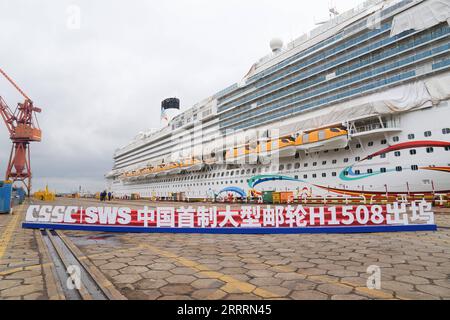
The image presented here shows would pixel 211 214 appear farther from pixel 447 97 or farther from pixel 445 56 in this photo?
pixel 445 56

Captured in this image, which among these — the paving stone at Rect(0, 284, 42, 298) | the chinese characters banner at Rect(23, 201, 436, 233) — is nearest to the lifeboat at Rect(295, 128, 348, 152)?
the chinese characters banner at Rect(23, 201, 436, 233)

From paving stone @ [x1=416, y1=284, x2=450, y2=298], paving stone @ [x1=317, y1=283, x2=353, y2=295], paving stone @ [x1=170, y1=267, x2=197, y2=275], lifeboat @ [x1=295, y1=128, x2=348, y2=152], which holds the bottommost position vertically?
paving stone @ [x1=170, y1=267, x2=197, y2=275]

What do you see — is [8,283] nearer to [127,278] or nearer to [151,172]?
[127,278]

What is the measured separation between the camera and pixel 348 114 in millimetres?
14430

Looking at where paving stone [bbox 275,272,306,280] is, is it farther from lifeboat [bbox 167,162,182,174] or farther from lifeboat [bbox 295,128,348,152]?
lifeboat [bbox 167,162,182,174]

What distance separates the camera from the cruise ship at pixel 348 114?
1228 centimetres

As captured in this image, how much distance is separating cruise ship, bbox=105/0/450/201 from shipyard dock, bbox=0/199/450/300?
961cm

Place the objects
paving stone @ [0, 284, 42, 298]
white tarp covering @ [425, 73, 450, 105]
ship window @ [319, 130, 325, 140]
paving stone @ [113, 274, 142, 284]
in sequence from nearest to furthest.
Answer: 1. paving stone @ [0, 284, 42, 298]
2. paving stone @ [113, 274, 142, 284]
3. white tarp covering @ [425, 73, 450, 105]
4. ship window @ [319, 130, 325, 140]

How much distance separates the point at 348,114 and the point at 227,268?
14.2 m

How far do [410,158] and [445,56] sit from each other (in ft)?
19.5

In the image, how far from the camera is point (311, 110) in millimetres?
19500

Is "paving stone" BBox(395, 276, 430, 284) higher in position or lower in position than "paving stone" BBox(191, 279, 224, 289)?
higher

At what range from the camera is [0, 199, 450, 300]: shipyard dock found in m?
2.03
